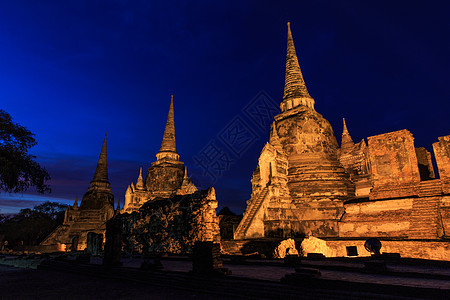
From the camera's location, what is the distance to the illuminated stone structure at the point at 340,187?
531 inches

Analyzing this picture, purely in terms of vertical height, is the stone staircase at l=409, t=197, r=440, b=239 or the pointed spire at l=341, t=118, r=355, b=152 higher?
the pointed spire at l=341, t=118, r=355, b=152

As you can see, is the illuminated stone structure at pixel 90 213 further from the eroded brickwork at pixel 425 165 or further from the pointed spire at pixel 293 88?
the eroded brickwork at pixel 425 165

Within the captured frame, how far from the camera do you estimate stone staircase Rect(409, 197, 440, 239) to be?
38.3ft

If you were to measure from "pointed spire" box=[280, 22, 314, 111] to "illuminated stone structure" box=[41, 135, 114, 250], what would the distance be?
1036 inches

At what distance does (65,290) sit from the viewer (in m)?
6.39

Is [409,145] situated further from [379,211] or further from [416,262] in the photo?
[416,262]

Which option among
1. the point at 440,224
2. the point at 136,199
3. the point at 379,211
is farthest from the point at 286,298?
the point at 136,199

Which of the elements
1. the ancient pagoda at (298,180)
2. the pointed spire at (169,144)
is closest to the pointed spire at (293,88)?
the ancient pagoda at (298,180)

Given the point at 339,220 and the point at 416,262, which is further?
the point at 339,220

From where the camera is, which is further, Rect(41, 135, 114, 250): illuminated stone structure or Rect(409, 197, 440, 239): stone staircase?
Rect(41, 135, 114, 250): illuminated stone structure

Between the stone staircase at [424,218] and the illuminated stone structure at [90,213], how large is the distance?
103 feet

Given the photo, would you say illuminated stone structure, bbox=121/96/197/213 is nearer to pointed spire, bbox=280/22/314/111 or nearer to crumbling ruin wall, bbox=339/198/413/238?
pointed spire, bbox=280/22/314/111

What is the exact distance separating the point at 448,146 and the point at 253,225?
11271 mm

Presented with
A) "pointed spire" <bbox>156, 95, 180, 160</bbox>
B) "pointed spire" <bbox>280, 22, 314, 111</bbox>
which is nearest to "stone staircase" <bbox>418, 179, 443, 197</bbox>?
"pointed spire" <bbox>280, 22, 314, 111</bbox>
